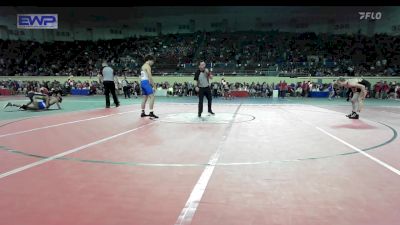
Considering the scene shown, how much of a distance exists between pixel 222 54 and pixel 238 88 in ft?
26.4

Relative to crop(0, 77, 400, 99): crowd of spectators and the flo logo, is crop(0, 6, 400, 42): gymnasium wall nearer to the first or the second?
the flo logo

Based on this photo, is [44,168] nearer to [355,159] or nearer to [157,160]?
[157,160]

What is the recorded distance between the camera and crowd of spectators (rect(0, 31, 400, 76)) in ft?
99.7

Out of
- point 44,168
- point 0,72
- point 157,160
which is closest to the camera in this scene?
point 44,168

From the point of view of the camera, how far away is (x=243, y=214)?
3.05m

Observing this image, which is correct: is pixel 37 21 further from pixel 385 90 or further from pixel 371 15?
pixel 371 15

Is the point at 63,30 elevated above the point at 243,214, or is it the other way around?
the point at 63,30

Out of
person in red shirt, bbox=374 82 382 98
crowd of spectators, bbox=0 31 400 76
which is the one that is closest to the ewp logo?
crowd of spectators, bbox=0 31 400 76

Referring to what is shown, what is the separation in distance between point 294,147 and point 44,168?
405 centimetres

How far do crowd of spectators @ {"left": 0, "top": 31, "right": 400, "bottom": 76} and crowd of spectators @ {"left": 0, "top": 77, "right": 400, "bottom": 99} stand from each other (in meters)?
2.82

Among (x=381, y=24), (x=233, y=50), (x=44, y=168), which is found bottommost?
(x=44, y=168)

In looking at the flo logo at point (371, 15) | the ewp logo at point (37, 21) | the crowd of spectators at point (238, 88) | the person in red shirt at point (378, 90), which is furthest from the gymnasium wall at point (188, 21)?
the person in red shirt at point (378, 90)

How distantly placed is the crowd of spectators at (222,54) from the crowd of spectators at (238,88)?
2.82 m

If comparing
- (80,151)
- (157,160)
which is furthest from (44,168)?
(157,160)
